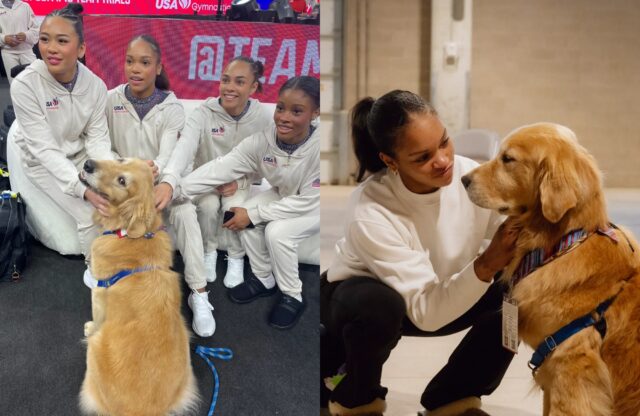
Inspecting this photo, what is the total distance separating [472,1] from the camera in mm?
8406

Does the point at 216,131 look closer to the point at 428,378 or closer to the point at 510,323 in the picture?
the point at 510,323

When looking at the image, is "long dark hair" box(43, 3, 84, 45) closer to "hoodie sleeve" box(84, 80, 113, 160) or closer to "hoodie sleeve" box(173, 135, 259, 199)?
"hoodie sleeve" box(84, 80, 113, 160)

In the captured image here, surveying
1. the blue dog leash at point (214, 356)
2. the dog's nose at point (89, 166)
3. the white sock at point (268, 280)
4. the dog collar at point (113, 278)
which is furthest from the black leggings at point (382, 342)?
the dog's nose at point (89, 166)

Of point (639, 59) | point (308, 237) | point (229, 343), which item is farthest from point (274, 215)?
point (639, 59)

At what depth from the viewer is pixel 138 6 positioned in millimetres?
1668

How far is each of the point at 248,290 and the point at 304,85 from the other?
0.61 m

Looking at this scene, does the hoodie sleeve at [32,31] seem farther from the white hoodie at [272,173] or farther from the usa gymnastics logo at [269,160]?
the usa gymnastics logo at [269,160]

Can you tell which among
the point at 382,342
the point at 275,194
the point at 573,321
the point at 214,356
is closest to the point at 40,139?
the point at 275,194

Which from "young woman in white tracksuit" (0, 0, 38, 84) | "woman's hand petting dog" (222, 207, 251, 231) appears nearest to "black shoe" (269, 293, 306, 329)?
"woman's hand petting dog" (222, 207, 251, 231)

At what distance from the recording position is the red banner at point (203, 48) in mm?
1653

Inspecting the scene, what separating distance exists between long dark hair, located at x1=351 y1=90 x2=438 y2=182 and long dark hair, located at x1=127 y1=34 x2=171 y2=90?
0.55 meters

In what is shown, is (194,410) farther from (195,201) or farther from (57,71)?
(57,71)

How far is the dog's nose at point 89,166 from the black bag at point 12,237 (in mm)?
227

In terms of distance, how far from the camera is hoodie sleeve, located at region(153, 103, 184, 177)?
5.62 ft
